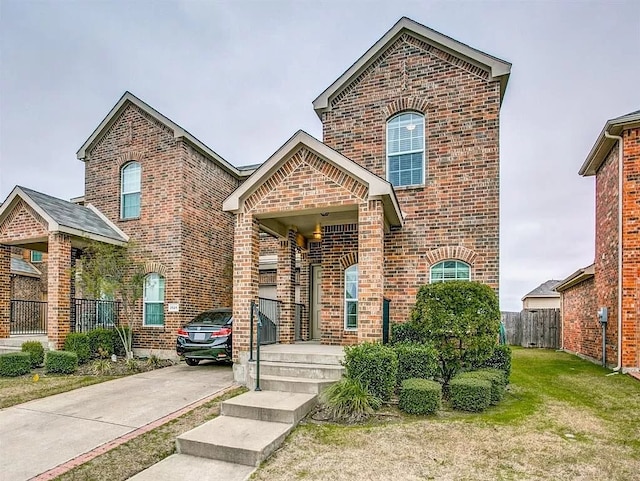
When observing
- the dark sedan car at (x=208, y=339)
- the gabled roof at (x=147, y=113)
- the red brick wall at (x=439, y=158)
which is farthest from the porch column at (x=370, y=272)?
the gabled roof at (x=147, y=113)

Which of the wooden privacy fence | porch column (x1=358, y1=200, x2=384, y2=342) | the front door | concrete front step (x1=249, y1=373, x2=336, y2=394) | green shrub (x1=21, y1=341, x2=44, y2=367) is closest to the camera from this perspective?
concrete front step (x1=249, y1=373, x2=336, y2=394)

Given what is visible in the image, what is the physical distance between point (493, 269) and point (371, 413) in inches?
183

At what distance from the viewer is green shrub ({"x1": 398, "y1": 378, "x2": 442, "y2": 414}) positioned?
623cm

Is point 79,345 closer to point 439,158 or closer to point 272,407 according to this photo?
point 272,407

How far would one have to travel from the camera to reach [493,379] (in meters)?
6.91

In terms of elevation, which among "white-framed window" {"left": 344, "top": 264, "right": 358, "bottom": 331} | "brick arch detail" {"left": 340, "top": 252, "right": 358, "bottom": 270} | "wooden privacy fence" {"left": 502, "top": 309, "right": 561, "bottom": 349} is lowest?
"wooden privacy fence" {"left": 502, "top": 309, "right": 561, "bottom": 349}

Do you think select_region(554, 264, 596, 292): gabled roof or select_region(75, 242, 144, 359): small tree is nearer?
select_region(75, 242, 144, 359): small tree

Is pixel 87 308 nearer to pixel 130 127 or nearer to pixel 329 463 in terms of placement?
pixel 130 127

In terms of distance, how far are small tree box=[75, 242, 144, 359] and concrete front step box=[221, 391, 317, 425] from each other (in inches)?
253

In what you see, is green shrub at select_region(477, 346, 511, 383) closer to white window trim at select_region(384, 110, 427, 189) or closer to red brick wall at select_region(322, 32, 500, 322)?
red brick wall at select_region(322, 32, 500, 322)

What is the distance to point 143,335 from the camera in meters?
12.7

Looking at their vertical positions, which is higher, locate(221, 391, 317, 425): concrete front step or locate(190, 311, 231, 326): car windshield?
locate(190, 311, 231, 326): car windshield

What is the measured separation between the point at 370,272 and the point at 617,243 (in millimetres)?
7079

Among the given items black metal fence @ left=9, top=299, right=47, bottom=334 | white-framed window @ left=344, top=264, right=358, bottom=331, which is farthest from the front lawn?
black metal fence @ left=9, top=299, right=47, bottom=334
